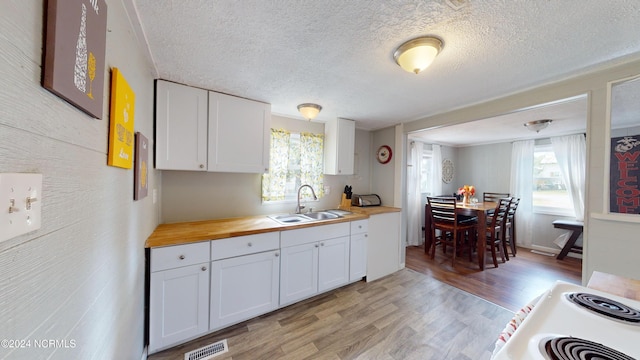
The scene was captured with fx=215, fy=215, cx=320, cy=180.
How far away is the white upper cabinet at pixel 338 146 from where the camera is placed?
2842 mm

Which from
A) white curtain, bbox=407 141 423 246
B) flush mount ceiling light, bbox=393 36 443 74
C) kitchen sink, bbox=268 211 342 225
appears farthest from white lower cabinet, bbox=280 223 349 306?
white curtain, bbox=407 141 423 246

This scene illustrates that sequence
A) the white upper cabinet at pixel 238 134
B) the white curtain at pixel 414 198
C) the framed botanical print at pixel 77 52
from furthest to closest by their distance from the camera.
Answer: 1. the white curtain at pixel 414 198
2. the white upper cabinet at pixel 238 134
3. the framed botanical print at pixel 77 52

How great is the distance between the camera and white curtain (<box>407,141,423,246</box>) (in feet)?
14.0

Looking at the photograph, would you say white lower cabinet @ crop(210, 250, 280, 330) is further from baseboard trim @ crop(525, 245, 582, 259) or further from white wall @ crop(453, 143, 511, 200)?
white wall @ crop(453, 143, 511, 200)

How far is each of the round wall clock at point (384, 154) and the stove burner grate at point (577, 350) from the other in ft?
9.06

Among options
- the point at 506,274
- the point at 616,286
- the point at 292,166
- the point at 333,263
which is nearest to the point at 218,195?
the point at 292,166

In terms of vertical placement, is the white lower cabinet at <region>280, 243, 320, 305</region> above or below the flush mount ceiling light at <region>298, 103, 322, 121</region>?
below

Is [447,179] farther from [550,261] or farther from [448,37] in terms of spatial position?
[448,37]

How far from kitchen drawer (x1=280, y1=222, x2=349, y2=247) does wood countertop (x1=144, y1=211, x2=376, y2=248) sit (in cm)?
5

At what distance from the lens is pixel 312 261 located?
2252mm

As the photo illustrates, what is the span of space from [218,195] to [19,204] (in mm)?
2052

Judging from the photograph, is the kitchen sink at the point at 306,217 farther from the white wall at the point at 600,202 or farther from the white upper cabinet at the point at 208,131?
the white wall at the point at 600,202

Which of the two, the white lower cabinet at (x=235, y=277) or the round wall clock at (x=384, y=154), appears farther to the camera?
the round wall clock at (x=384, y=154)

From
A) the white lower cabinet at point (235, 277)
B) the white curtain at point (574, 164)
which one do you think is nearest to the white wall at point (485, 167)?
the white curtain at point (574, 164)
